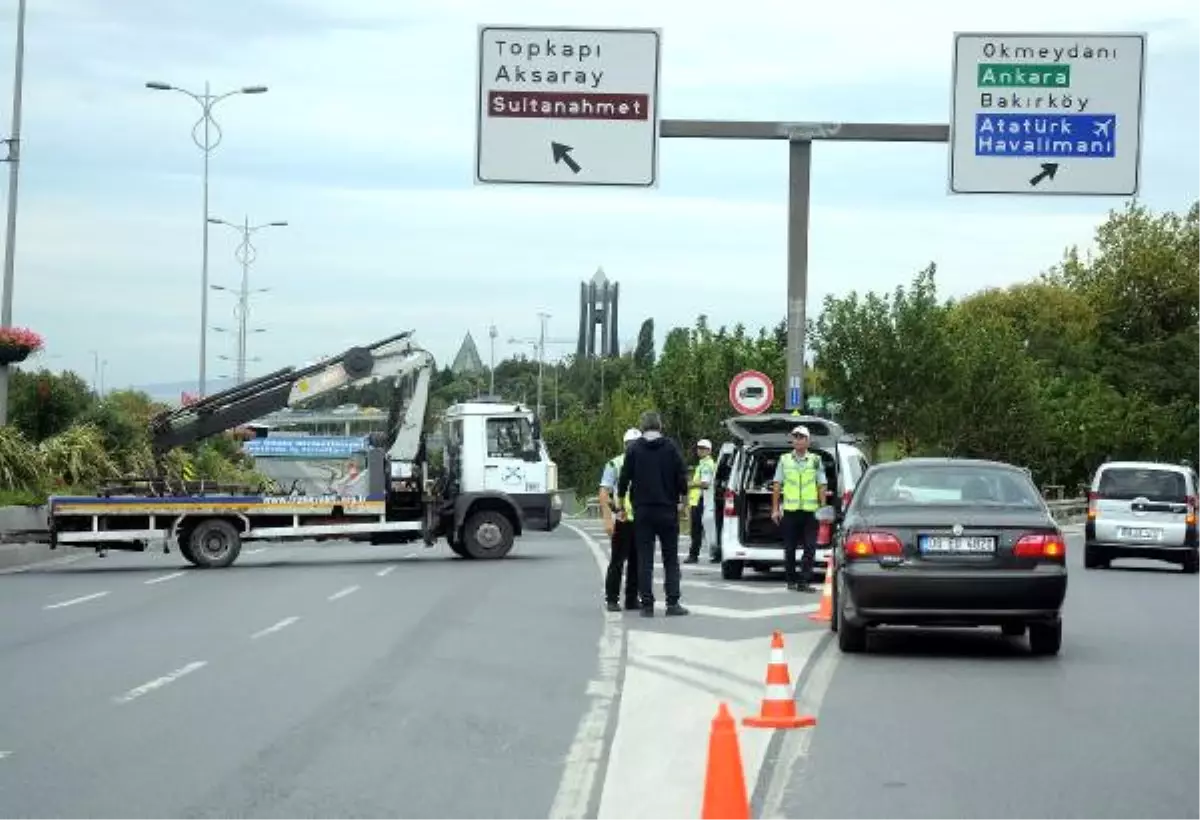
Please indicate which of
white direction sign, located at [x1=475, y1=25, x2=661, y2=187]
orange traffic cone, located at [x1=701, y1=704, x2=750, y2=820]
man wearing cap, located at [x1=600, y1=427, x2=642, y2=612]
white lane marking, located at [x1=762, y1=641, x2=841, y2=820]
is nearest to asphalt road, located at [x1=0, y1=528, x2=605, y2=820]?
man wearing cap, located at [x1=600, y1=427, x2=642, y2=612]

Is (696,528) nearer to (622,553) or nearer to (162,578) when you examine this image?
(162,578)

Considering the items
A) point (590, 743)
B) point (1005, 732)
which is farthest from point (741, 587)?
point (590, 743)

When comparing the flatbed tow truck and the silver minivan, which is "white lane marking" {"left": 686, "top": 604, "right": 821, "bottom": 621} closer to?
the flatbed tow truck

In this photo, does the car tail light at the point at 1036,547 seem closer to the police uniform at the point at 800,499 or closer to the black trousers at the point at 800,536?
the police uniform at the point at 800,499

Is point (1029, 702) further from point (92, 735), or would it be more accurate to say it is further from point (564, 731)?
point (92, 735)

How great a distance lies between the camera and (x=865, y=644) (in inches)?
578

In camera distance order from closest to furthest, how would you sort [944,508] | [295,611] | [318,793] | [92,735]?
1. [318,793]
2. [92,735]
3. [944,508]
4. [295,611]

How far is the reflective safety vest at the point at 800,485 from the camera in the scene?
66.9 feet

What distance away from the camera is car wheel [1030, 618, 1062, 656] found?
46.9ft

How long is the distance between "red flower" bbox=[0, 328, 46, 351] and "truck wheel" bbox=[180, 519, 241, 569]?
18.4 ft

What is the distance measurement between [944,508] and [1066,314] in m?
79.5

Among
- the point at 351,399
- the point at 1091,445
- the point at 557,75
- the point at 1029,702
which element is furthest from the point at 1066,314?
the point at 1029,702

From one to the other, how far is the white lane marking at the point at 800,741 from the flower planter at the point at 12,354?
21241 millimetres

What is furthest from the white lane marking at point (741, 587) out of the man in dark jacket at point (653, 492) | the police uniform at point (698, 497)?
the man in dark jacket at point (653, 492)
